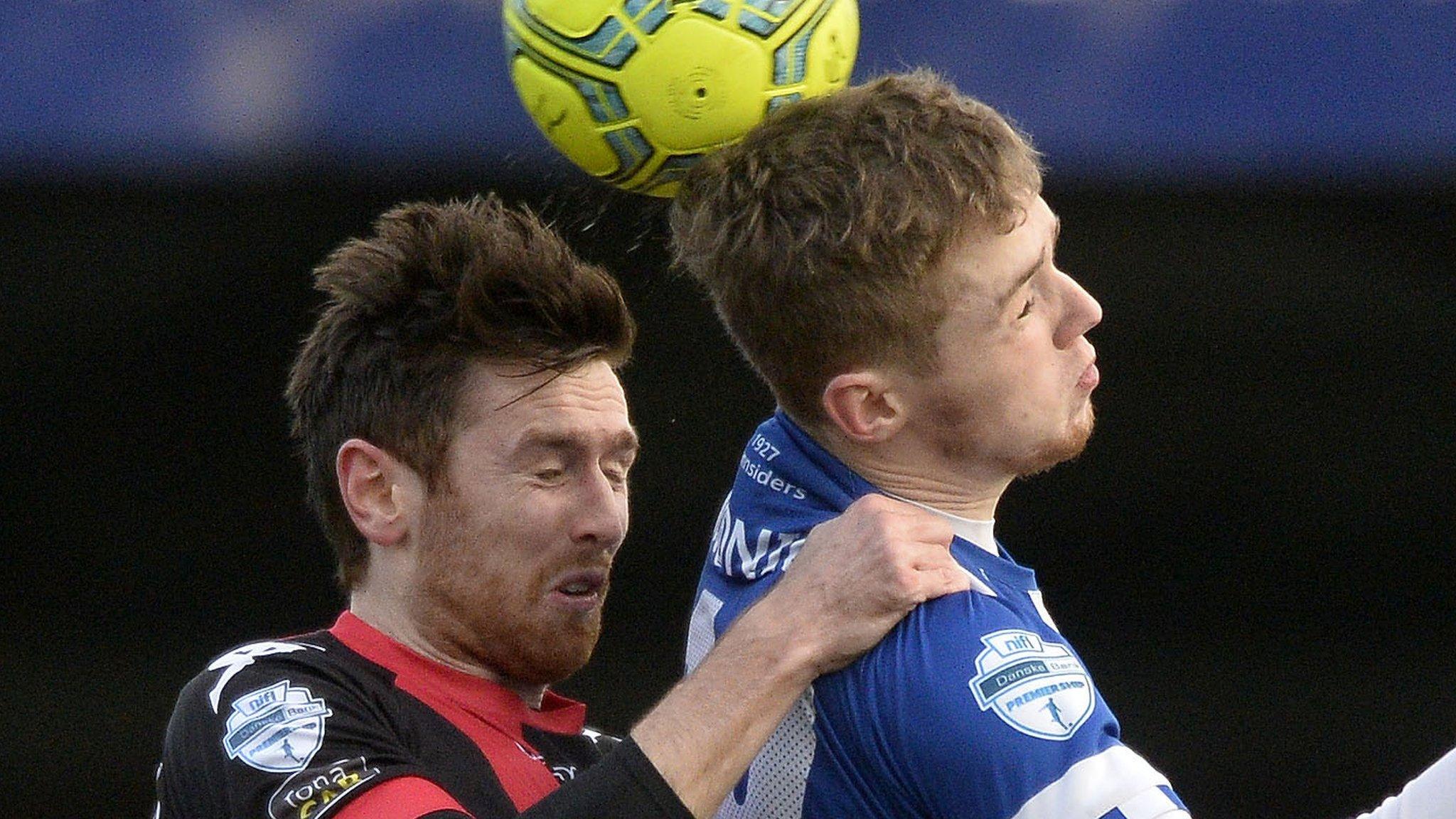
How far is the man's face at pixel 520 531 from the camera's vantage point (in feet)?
7.12

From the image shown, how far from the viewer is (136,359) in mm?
4059

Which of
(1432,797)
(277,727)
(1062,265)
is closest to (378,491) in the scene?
(277,727)

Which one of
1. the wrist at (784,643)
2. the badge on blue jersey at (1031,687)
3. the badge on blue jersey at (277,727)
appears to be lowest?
the badge on blue jersey at (1031,687)

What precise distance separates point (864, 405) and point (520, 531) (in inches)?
21.7

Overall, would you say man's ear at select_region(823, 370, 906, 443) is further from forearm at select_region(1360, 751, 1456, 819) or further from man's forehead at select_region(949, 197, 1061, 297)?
forearm at select_region(1360, 751, 1456, 819)

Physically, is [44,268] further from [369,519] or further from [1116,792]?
[1116,792]

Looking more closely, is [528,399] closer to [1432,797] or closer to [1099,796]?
[1099,796]

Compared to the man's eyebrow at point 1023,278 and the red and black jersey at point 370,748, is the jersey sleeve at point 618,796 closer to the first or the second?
the red and black jersey at point 370,748

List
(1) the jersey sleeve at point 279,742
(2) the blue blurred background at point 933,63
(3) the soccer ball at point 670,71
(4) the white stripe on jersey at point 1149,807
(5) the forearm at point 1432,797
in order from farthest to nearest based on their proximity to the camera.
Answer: (2) the blue blurred background at point 933,63 < (3) the soccer ball at point 670,71 < (1) the jersey sleeve at point 279,742 < (5) the forearm at point 1432,797 < (4) the white stripe on jersey at point 1149,807

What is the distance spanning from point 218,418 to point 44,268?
471 mm

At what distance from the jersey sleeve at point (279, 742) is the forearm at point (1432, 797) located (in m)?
0.90

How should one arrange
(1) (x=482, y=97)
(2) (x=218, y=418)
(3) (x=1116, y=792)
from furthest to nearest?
1. (2) (x=218, y=418)
2. (1) (x=482, y=97)
3. (3) (x=1116, y=792)

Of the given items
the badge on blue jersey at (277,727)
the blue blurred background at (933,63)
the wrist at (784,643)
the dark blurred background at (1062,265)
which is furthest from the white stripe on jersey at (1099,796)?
the blue blurred background at (933,63)

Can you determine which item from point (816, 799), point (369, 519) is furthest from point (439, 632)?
point (816, 799)
